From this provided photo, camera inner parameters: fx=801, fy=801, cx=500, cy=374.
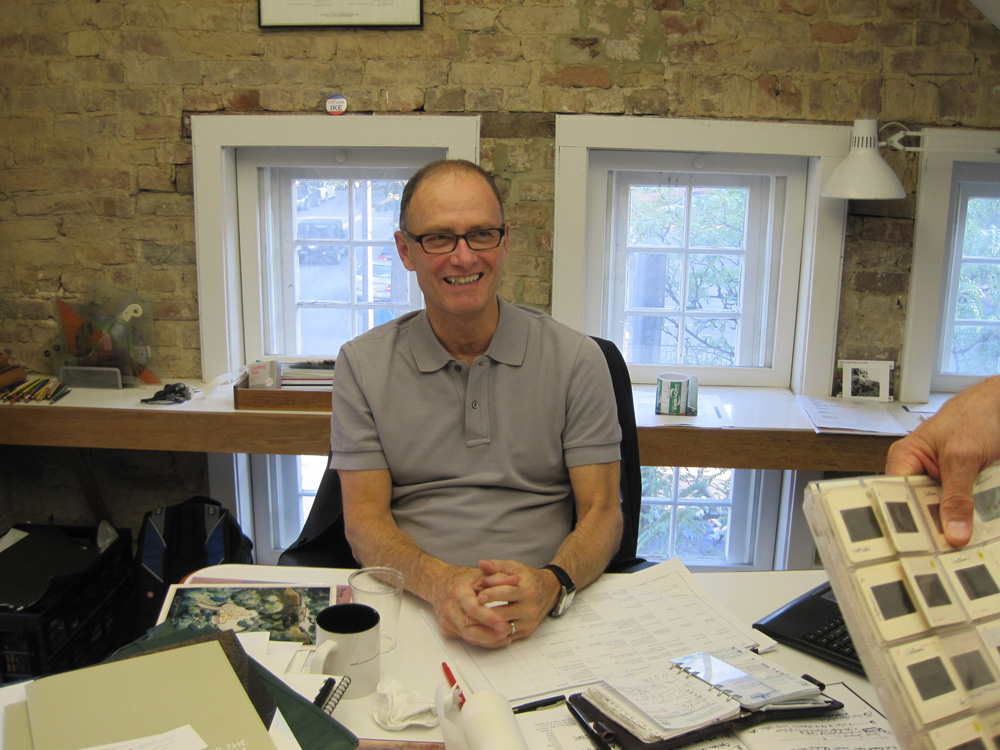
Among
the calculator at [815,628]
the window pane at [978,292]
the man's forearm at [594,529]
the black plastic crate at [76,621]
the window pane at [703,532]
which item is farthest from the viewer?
the window pane at [703,532]

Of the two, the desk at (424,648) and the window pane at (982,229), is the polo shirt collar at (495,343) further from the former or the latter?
the window pane at (982,229)

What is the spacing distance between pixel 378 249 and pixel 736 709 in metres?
2.25

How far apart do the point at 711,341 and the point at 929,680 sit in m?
2.27

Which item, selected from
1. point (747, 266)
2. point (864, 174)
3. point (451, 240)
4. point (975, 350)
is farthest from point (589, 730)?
point (975, 350)

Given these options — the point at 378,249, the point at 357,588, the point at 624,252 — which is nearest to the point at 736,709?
the point at 357,588

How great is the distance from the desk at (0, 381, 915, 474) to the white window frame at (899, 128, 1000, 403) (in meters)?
0.37

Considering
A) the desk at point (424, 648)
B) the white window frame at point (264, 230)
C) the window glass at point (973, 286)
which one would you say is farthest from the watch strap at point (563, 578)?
the window glass at point (973, 286)

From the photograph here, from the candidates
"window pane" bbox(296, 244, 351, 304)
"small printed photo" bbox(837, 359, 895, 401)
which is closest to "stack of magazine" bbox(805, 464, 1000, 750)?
"small printed photo" bbox(837, 359, 895, 401)

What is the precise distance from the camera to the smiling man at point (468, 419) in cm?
162

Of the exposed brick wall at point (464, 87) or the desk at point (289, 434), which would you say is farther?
the exposed brick wall at point (464, 87)

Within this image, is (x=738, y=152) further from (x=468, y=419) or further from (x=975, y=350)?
(x=468, y=419)

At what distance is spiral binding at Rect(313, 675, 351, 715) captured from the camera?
1004mm

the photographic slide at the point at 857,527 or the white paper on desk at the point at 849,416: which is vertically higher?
the photographic slide at the point at 857,527

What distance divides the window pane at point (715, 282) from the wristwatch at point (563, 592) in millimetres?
1777
